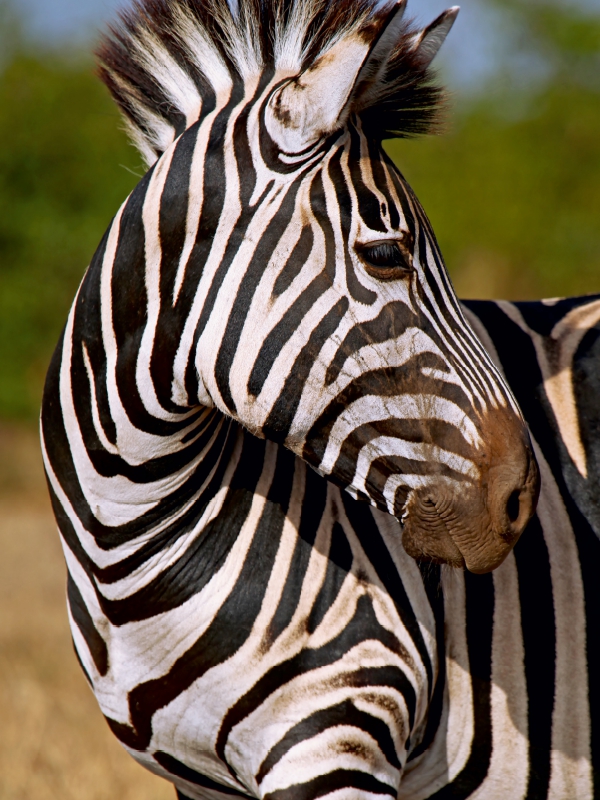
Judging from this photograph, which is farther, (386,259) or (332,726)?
(332,726)

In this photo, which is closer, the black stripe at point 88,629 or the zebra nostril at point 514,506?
the zebra nostril at point 514,506

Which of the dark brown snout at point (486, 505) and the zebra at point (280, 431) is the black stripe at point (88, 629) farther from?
the dark brown snout at point (486, 505)

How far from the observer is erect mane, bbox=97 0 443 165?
89.9 inches

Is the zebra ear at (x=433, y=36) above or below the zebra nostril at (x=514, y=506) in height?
above

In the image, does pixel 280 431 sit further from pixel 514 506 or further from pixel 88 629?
pixel 88 629

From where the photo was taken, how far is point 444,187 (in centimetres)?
1856


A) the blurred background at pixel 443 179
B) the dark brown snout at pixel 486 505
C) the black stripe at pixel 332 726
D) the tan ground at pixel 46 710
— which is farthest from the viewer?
the blurred background at pixel 443 179

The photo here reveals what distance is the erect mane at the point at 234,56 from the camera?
228cm

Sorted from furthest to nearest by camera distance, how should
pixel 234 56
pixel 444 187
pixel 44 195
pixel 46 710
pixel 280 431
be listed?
pixel 444 187 < pixel 44 195 < pixel 46 710 < pixel 234 56 < pixel 280 431

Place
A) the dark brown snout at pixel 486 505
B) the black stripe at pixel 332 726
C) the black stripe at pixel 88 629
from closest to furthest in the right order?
the dark brown snout at pixel 486 505 → the black stripe at pixel 332 726 → the black stripe at pixel 88 629

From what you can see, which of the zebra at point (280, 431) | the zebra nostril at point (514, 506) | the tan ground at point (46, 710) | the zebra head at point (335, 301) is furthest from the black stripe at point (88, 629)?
the tan ground at point (46, 710)

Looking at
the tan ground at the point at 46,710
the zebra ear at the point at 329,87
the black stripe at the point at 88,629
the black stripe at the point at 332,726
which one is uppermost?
the zebra ear at the point at 329,87

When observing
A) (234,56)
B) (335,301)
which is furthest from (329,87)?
(335,301)

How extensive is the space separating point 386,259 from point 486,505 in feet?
2.22
